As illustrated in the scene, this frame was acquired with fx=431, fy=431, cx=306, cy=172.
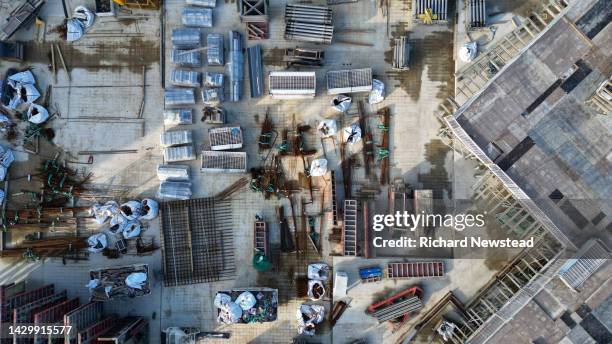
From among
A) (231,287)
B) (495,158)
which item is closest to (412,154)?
(495,158)

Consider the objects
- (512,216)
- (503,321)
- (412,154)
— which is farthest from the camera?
(412,154)

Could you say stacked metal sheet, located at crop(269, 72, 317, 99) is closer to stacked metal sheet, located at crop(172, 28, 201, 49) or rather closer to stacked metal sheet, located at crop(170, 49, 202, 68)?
stacked metal sheet, located at crop(170, 49, 202, 68)

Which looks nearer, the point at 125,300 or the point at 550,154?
the point at 550,154

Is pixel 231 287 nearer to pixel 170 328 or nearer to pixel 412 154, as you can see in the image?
pixel 170 328

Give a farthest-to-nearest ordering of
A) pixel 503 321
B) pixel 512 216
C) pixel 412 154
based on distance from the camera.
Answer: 1. pixel 412 154
2. pixel 512 216
3. pixel 503 321

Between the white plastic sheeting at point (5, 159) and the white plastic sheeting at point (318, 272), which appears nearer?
the white plastic sheeting at point (318, 272)

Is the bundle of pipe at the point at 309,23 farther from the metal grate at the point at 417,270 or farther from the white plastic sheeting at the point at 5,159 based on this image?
the white plastic sheeting at the point at 5,159

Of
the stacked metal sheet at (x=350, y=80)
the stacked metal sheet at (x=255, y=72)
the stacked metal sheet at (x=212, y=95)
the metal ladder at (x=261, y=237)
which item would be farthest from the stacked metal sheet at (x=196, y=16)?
the metal ladder at (x=261, y=237)
